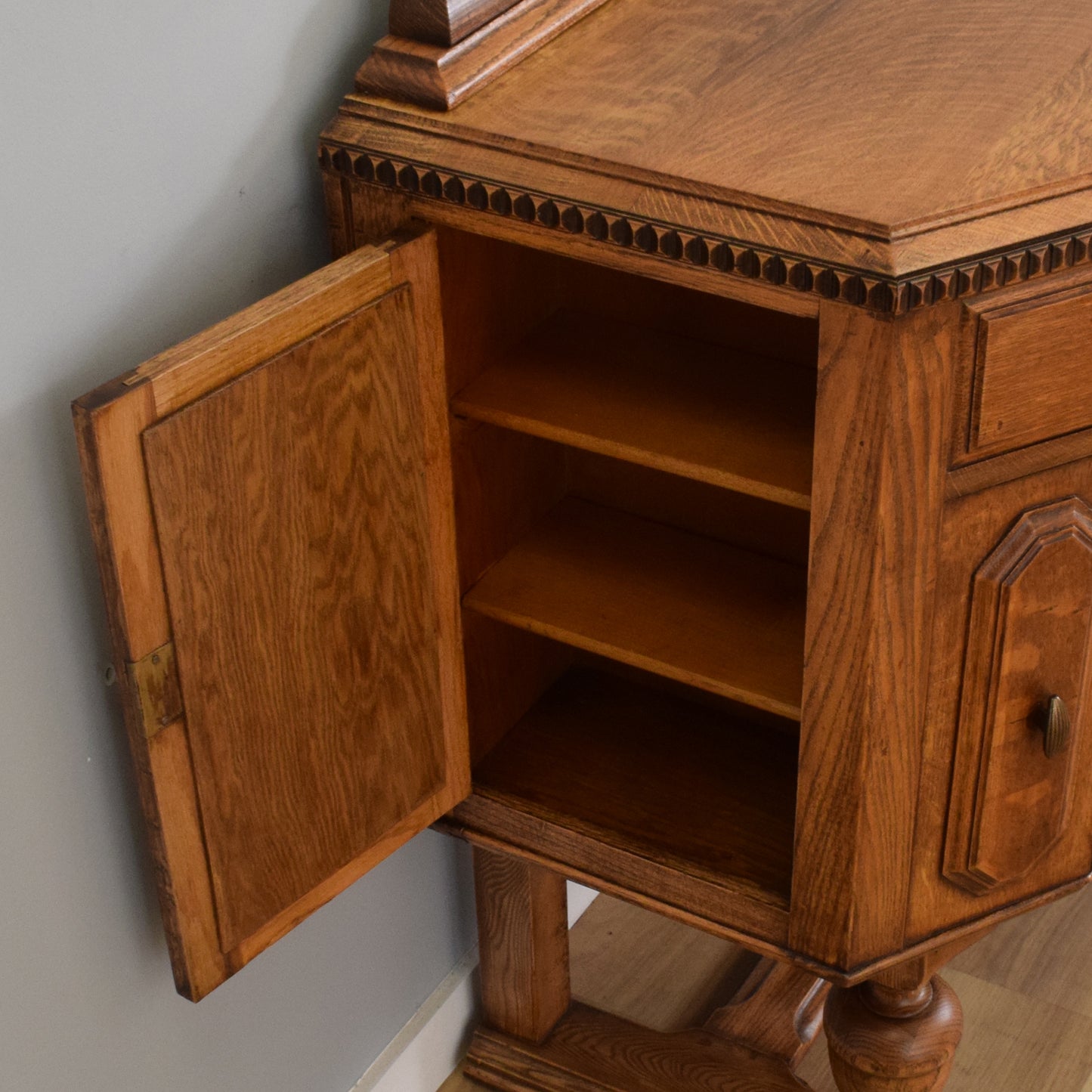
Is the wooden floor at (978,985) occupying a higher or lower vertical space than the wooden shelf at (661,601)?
lower

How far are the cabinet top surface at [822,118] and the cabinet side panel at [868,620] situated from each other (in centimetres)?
6

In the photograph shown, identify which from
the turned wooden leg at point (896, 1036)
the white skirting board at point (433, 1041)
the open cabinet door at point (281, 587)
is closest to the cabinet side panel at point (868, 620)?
the turned wooden leg at point (896, 1036)

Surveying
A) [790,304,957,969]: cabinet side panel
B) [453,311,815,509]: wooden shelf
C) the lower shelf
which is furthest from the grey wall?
[790,304,957,969]: cabinet side panel

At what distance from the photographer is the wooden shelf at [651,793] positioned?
1212 mm

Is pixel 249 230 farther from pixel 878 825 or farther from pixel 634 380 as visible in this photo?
pixel 878 825

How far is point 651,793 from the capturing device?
51.1 inches

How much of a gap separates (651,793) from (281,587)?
0.43m

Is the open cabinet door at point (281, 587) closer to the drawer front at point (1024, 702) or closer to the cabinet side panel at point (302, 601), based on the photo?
the cabinet side panel at point (302, 601)

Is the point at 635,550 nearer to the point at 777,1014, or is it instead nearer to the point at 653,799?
the point at 653,799

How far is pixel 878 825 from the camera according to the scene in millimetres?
1070

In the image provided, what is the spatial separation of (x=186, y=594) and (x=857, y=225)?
452 millimetres

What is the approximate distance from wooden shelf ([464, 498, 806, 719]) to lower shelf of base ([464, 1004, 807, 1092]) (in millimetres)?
540

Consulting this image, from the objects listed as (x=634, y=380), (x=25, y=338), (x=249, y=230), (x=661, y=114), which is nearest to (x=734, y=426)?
(x=634, y=380)

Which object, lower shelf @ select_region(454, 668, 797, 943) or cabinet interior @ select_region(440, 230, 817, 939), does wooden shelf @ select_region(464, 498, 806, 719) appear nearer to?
cabinet interior @ select_region(440, 230, 817, 939)
